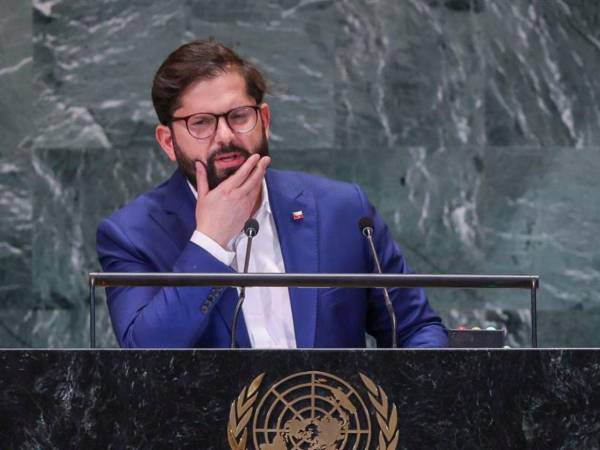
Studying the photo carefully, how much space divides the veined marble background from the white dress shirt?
1638 millimetres

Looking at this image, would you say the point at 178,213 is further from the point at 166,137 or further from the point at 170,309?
the point at 170,309

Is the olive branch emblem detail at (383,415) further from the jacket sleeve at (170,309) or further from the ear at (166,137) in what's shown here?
the ear at (166,137)

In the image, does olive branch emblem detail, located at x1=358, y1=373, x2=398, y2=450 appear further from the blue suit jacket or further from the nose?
the nose

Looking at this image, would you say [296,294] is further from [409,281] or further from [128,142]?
[128,142]

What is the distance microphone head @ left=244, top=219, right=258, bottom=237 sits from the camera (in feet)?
9.86

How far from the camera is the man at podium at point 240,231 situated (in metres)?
3.28

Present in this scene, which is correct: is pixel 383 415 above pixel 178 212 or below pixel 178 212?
above

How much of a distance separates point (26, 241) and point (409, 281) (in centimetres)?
283

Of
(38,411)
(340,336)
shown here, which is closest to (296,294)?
(340,336)

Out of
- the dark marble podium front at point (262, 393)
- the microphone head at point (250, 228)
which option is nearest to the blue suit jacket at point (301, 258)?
the microphone head at point (250, 228)

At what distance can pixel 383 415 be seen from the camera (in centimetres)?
239

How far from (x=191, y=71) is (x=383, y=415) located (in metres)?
1.31

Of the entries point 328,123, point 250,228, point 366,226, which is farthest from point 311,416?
point 328,123

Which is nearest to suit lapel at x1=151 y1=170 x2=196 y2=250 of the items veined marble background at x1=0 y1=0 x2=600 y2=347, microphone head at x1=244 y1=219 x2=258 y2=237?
microphone head at x1=244 y1=219 x2=258 y2=237
